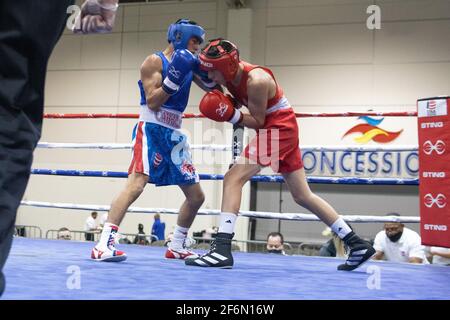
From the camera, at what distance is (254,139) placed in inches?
94.7

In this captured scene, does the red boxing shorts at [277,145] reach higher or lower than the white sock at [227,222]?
higher

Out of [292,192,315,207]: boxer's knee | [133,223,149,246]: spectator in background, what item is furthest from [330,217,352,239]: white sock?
[133,223,149,246]: spectator in background

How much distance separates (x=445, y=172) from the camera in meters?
2.87

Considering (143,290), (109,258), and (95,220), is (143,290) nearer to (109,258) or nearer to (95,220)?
(109,258)

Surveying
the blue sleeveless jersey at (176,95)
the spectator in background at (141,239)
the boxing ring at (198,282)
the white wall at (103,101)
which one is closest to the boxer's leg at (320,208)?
the boxing ring at (198,282)

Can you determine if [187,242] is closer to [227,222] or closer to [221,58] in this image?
[227,222]

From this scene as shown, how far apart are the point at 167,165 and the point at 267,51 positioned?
7.11 meters

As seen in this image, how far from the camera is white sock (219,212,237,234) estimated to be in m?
2.31

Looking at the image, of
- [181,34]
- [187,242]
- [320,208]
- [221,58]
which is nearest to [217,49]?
[221,58]

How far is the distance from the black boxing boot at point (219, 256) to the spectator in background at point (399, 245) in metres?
1.85

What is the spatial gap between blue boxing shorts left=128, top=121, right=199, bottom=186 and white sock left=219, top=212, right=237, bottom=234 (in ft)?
1.28

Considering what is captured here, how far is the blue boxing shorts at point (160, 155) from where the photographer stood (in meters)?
2.53

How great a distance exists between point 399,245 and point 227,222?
203cm

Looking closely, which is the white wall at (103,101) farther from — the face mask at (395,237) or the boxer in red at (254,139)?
the boxer in red at (254,139)
